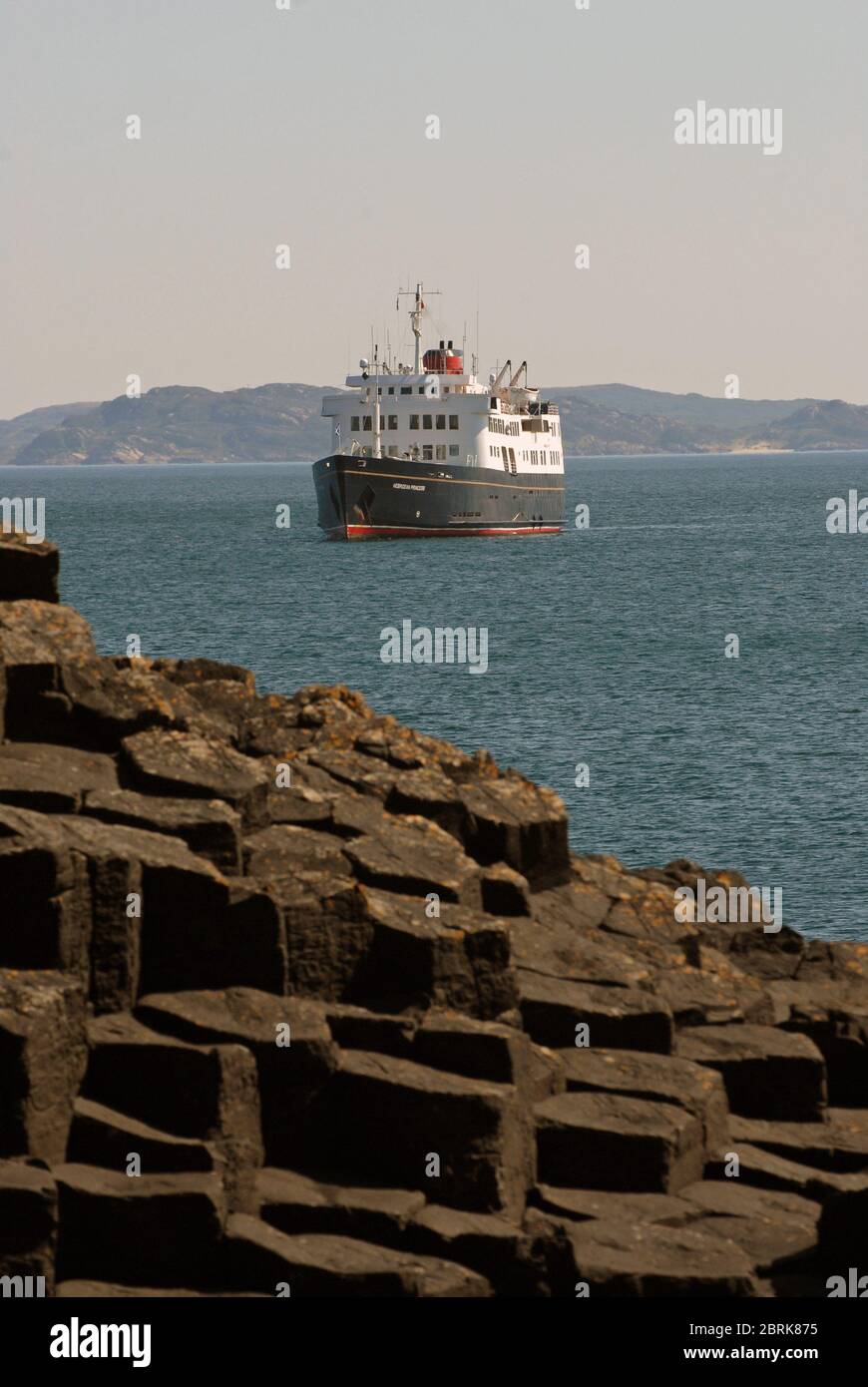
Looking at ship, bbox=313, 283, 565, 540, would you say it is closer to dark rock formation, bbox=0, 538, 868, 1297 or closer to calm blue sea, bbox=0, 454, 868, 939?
calm blue sea, bbox=0, 454, 868, 939

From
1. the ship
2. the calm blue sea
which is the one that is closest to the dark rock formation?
the calm blue sea

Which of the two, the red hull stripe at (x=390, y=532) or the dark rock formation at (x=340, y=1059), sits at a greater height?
the red hull stripe at (x=390, y=532)

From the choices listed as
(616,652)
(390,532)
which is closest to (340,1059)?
(616,652)

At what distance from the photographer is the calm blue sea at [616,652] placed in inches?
1425

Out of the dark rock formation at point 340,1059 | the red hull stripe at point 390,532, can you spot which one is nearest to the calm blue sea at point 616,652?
the red hull stripe at point 390,532

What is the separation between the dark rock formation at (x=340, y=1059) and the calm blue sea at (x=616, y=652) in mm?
12384

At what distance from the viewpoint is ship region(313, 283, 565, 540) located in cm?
Answer: 10588

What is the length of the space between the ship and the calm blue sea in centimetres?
177

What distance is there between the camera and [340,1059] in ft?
47.0

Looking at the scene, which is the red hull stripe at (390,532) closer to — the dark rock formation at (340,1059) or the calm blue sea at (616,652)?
the calm blue sea at (616,652)

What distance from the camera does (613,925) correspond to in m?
18.5

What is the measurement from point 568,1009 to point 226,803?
3.29 meters

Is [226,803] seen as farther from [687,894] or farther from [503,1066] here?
[687,894]
